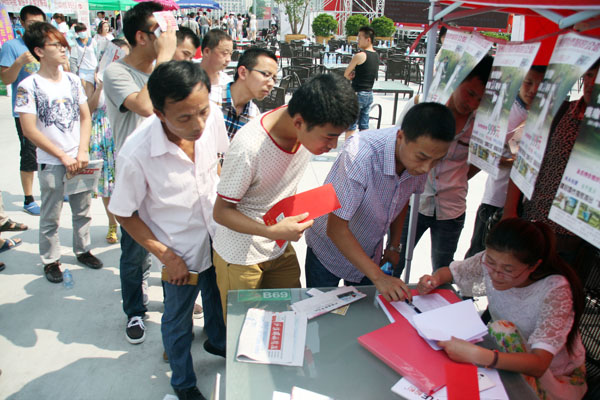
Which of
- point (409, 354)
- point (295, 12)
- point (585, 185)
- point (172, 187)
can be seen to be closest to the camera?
point (585, 185)

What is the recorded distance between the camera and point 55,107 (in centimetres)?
284

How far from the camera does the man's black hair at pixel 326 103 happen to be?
4.55 ft

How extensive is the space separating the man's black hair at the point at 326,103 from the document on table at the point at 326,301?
68cm

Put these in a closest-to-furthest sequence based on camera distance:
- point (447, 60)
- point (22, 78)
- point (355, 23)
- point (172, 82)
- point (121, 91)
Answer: point (172, 82)
point (447, 60)
point (121, 91)
point (22, 78)
point (355, 23)

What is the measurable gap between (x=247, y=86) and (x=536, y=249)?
1.89m

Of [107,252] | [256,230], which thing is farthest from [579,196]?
[107,252]

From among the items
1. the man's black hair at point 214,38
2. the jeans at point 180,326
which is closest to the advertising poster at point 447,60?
the jeans at point 180,326

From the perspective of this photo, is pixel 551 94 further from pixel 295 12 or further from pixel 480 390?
pixel 295 12

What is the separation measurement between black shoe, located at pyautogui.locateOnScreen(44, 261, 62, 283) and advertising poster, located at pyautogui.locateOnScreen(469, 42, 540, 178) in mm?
2972

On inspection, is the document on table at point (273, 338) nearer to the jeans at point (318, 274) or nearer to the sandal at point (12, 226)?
the jeans at point (318, 274)

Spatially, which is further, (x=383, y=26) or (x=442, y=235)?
(x=383, y=26)

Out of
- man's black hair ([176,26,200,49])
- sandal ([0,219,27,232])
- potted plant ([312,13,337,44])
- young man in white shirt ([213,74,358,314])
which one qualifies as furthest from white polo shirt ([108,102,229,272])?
potted plant ([312,13,337,44])

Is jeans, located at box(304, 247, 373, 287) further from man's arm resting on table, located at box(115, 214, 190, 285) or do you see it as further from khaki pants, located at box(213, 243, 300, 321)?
man's arm resting on table, located at box(115, 214, 190, 285)

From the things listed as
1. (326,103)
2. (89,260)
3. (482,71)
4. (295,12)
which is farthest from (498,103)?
(295,12)
